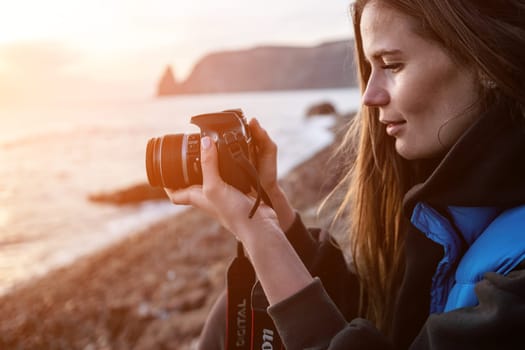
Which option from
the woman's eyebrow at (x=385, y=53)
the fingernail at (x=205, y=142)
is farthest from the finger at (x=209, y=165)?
the woman's eyebrow at (x=385, y=53)

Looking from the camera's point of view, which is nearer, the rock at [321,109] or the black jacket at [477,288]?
the black jacket at [477,288]

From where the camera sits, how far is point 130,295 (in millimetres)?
4512

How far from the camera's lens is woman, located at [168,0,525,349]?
975 mm

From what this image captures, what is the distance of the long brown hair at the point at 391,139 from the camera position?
1079 millimetres

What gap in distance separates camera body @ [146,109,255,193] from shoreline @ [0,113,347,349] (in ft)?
3.94

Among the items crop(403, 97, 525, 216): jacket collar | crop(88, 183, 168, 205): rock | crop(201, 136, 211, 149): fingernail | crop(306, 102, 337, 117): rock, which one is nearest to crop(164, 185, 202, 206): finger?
crop(201, 136, 211, 149): fingernail

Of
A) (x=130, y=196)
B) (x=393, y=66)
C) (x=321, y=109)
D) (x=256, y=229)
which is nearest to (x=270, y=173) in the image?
(x=256, y=229)

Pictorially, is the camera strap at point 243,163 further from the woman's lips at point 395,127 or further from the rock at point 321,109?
the rock at point 321,109

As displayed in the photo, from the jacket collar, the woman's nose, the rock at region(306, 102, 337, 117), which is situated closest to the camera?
the jacket collar

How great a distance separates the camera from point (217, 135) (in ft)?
4.63

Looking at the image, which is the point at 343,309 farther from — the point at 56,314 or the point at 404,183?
the point at 56,314

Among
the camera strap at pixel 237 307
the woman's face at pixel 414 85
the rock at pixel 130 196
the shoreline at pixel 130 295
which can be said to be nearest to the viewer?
the woman's face at pixel 414 85

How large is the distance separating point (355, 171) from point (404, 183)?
7.7 inches

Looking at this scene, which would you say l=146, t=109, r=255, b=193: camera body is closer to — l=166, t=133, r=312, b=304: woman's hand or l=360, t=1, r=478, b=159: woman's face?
l=166, t=133, r=312, b=304: woman's hand
